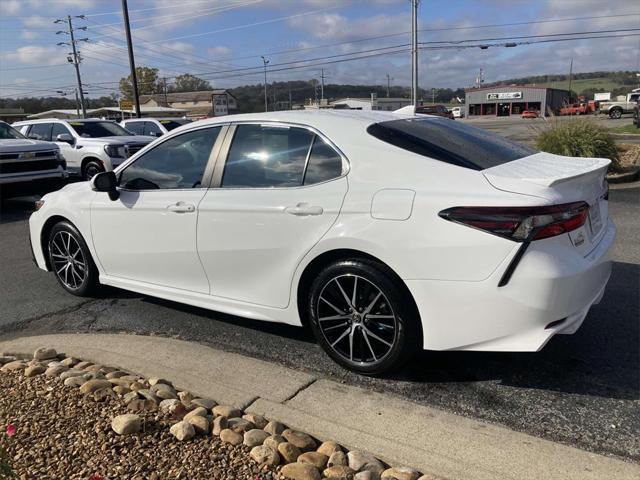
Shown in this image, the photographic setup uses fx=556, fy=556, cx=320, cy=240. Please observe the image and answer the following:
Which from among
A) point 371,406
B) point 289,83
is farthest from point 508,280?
point 289,83

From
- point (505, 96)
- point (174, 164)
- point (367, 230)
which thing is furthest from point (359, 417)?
point (505, 96)

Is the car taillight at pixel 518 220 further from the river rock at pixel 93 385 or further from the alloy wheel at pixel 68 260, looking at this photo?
the alloy wheel at pixel 68 260

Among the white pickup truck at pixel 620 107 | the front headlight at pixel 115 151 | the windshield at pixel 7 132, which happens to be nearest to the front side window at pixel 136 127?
the front headlight at pixel 115 151

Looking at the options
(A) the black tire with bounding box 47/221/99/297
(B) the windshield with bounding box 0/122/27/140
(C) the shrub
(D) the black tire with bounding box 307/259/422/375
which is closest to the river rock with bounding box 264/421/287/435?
(D) the black tire with bounding box 307/259/422/375

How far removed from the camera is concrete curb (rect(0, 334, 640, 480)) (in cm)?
260

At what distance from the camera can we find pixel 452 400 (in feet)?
10.8

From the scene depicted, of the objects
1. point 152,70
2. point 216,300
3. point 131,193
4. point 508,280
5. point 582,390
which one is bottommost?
point 582,390

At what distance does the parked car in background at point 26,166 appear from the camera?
10734 mm

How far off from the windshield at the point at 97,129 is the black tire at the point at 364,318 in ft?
42.6

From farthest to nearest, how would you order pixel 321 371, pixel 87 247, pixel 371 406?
1. pixel 87 247
2. pixel 321 371
3. pixel 371 406

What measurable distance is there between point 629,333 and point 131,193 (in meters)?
3.97

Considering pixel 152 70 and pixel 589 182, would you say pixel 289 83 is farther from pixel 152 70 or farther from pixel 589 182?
pixel 589 182

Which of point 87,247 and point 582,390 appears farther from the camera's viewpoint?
point 87,247

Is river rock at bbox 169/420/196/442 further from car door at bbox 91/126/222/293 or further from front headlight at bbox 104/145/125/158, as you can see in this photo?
front headlight at bbox 104/145/125/158
